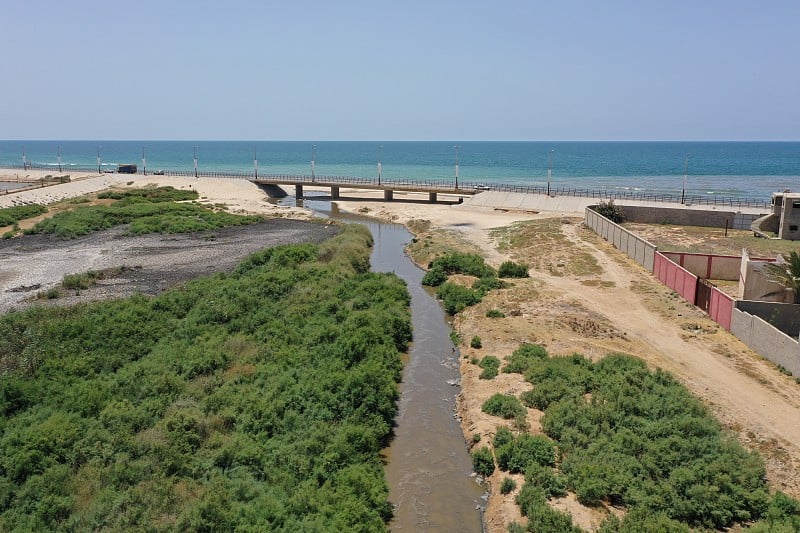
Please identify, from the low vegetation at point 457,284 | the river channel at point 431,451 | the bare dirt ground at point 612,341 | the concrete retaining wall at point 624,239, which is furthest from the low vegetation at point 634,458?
the concrete retaining wall at point 624,239

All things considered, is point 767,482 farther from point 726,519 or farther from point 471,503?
point 471,503

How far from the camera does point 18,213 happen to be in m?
72.7

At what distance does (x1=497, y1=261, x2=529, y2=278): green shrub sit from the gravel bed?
20.4 m

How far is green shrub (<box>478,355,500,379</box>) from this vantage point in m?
27.3

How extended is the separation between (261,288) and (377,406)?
1610 cm

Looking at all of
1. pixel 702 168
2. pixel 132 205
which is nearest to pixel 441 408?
pixel 132 205

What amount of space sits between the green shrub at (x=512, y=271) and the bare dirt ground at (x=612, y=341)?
0.88 meters

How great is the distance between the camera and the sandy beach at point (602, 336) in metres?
21.1

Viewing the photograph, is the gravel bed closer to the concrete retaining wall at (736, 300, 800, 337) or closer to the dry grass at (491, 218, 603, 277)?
the dry grass at (491, 218, 603, 277)

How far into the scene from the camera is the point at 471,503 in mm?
18984

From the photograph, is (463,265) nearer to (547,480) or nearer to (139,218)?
(547,480)

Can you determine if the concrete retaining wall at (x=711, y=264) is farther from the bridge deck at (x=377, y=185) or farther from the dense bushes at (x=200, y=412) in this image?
the bridge deck at (x=377, y=185)

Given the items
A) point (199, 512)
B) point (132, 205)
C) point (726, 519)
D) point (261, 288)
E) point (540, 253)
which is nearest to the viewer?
point (199, 512)

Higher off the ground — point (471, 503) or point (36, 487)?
point (36, 487)
